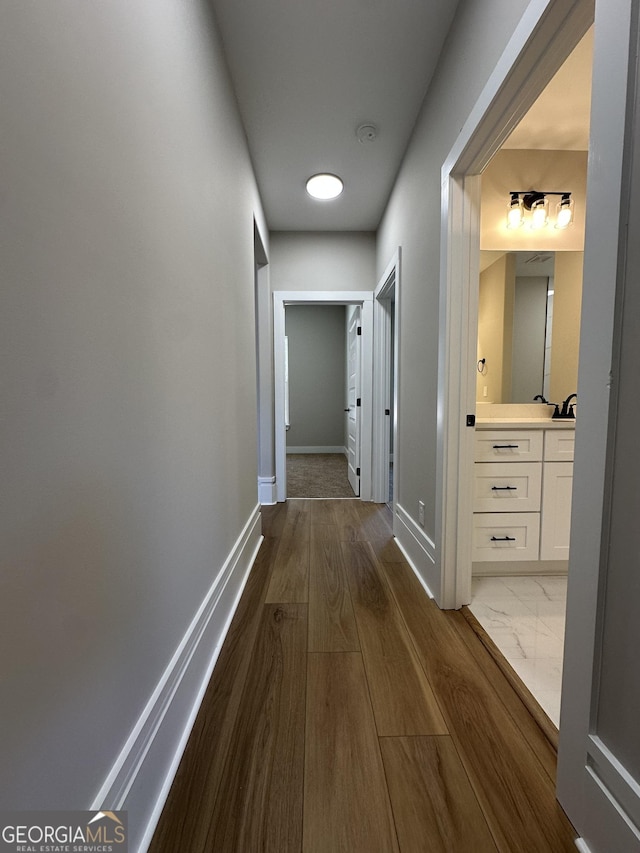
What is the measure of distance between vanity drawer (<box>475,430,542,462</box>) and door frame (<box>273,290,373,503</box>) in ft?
4.98

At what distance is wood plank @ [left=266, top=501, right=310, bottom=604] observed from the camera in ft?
5.96

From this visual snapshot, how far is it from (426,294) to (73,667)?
1931 mm

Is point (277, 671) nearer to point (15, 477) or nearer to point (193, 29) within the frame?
point (15, 477)

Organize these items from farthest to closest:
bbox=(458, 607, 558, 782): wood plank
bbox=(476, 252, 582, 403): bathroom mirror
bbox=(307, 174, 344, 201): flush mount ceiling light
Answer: bbox=(307, 174, 344, 201): flush mount ceiling light, bbox=(476, 252, 582, 403): bathroom mirror, bbox=(458, 607, 558, 782): wood plank

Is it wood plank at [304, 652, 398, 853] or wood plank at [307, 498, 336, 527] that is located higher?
wood plank at [304, 652, 398, 853]

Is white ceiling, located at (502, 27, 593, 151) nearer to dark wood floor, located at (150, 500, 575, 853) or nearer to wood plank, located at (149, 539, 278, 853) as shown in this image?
dark wood floor, located at (150, 500, 575, 853)

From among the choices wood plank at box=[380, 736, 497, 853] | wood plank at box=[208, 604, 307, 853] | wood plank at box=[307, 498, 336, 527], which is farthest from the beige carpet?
wood plank at box=[380, 736, 497, 853]

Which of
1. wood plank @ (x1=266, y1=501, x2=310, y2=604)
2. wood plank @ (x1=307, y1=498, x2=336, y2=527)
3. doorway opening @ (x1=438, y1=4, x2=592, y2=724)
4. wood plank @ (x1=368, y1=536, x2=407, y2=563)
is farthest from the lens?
wood plank @ (x1=307, y1=498, x2=336, y2=527)

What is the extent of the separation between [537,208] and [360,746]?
9.28ft

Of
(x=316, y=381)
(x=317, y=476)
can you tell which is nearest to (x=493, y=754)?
(x=317, y=476)

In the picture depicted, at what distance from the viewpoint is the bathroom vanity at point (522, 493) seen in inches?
77.4

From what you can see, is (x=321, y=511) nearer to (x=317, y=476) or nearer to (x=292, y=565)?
(x=292, y=565)

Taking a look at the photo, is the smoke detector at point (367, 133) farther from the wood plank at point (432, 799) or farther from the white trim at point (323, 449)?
the white trim at point (323, 449)

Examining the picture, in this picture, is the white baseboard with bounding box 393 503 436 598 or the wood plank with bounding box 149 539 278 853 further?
the white baseboard with bounding box 393 503 436 598
